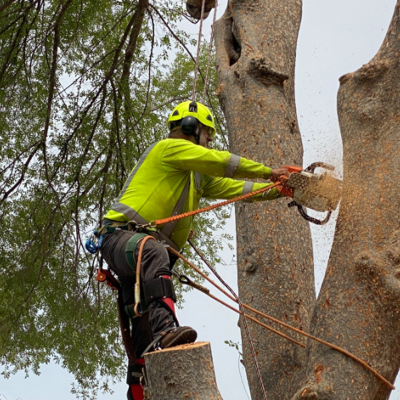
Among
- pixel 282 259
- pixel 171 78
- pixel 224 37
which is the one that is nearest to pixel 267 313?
pixel 282 259

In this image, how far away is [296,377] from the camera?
119 inches

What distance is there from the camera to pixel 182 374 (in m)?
2.36

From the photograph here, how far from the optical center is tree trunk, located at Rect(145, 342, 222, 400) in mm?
2324

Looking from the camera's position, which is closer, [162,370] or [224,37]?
[162,370]

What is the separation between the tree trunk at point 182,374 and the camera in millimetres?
2324

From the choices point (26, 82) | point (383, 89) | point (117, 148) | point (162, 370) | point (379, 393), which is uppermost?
point (26, 82)

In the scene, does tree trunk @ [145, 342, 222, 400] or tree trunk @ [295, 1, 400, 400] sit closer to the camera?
tree trunk @ [145, 342, 222, 400]

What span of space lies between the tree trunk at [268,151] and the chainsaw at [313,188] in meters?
0.27

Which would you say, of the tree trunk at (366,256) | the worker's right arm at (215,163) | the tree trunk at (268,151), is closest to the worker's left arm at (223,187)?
the tree trunk at (268,151)

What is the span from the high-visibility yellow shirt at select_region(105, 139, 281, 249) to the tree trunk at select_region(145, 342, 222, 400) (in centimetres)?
115

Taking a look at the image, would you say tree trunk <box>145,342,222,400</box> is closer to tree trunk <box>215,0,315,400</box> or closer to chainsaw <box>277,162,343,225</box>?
tree trunk <box>215,0,315,400</box>

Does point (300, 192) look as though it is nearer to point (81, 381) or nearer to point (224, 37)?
point (224, 37)

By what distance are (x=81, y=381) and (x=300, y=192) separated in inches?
210

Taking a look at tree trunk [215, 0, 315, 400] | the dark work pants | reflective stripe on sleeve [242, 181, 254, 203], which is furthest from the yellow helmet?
the dark work pants
